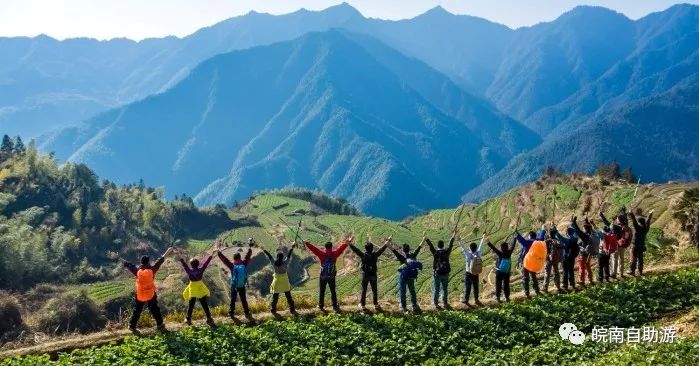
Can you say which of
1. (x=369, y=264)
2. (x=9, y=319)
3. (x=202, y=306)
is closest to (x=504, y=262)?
(x=369, y=264)

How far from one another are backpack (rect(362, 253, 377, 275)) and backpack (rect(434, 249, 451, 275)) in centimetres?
247

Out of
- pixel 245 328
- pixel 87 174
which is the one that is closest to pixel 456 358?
pixel 245 328

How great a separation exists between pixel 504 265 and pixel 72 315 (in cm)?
3424

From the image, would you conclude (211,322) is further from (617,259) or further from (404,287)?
(617,259)

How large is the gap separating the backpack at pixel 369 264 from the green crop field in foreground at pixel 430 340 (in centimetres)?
174

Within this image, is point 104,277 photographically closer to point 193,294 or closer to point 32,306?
point 32,306

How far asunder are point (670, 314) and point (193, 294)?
17.7m

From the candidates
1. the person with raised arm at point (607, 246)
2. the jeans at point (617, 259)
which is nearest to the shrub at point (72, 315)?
the person with raised arm at point (607, 246)

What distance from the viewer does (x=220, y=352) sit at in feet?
61.3

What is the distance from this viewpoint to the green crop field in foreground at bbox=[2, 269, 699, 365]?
1814 centimetres

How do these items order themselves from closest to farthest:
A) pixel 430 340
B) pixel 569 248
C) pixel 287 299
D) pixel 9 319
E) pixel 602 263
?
pixel 430 340 < pixel 287 299 < pixel 569 248 < pixel 602 263 < pixel 9 319

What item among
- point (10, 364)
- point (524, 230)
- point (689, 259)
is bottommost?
point (10, 364)

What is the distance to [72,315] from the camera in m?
44.2

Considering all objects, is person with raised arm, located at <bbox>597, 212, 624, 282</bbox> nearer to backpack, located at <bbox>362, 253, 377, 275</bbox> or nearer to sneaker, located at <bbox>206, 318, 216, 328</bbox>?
backpack, located at <bbox>362, 253, 377, 275</bbox>
